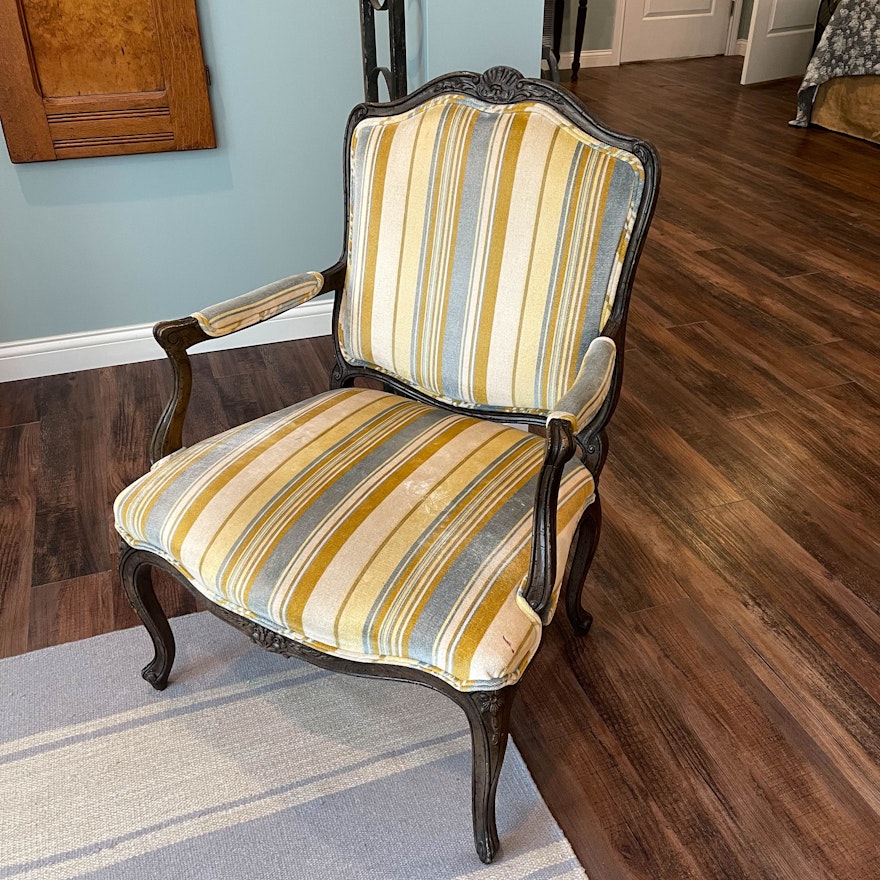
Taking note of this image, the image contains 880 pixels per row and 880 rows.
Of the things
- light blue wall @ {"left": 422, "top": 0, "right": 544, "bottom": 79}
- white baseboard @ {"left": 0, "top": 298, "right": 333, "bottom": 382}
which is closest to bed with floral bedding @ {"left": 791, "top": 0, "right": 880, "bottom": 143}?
light blue wall @ {"left": 422, "top": 0, "right": 544, "bottom": 79}

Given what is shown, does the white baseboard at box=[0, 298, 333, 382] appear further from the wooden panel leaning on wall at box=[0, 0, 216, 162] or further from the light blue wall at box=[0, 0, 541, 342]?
the wooden panel leaning on wall at box=[0, 0, 216, 162]

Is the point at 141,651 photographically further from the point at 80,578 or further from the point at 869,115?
the point at 869,115

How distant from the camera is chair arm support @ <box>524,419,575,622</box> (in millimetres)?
1060

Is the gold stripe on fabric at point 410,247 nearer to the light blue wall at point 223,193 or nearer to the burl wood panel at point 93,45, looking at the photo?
the light blue wall at point 223,193

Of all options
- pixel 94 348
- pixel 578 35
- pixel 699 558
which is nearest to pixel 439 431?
pixel 699 558

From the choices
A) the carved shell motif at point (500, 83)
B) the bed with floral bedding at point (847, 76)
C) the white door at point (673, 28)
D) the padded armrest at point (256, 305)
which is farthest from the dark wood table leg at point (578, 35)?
the padded armrest at point (256, 305)

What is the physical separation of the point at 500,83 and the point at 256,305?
1.78ft

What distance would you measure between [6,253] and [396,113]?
1.41 metres

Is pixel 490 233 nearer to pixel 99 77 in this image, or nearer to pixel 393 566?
pixel 393 566

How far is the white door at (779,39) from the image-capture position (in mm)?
5473

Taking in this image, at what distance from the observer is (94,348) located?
8.23ft

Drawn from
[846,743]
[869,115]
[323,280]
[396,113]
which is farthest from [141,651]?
[869,115]

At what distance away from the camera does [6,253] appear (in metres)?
2.30

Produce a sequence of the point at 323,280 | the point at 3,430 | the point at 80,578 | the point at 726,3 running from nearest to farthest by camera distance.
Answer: the point at 323,280 → the point at 80,578 → the point at 3,430 → the point at 726,3
